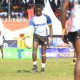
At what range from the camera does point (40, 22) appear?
8.20 meters

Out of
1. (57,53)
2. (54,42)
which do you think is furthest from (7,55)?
(54,42)

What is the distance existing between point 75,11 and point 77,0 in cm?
17

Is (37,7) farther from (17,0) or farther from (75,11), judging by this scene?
(17,0)

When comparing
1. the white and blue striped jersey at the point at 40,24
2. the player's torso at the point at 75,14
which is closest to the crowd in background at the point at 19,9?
the white and blue striped jersey at the point at 40,24

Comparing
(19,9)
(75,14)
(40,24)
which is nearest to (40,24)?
(40,24)

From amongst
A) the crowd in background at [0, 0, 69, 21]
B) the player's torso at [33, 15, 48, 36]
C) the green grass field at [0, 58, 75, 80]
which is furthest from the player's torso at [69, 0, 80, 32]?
the crowd in background at [0, 0, 69, 21]

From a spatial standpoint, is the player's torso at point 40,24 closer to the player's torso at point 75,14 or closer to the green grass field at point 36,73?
the green grass field at point 36,73

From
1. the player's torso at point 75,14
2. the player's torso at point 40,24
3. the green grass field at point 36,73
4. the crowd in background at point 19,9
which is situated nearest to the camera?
the player's torso at point 75,14

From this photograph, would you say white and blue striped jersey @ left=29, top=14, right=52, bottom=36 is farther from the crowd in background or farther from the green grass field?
the crowd in background

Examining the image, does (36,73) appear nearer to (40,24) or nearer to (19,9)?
(40,24)

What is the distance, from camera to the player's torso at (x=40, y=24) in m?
8.19

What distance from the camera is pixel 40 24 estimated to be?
8203 mm

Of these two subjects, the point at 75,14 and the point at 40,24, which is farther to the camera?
the point at 40,24

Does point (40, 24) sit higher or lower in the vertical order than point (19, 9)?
lower
